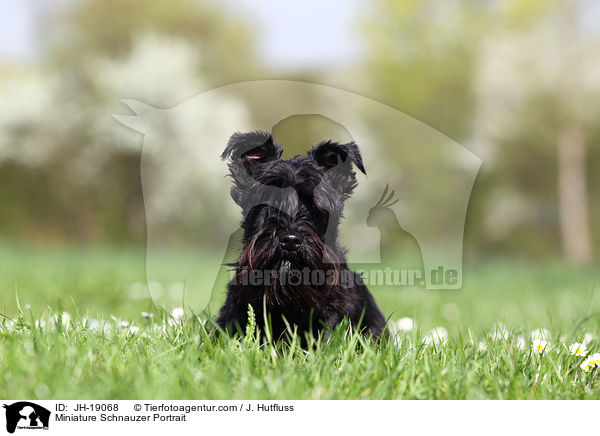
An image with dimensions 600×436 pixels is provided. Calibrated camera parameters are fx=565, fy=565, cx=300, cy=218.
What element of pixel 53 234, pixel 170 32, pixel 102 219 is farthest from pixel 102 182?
pixel 170 32

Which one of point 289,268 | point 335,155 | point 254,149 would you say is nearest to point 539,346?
point 289,268

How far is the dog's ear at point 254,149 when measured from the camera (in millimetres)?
4066

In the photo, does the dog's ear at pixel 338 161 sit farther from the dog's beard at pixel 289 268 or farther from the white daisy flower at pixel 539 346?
the white daisy flower at pixel 539 346

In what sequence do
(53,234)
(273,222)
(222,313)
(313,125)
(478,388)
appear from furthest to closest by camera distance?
1. (53,234)
2. (313,125)
3. (222,313)
4. (273,222)
5. (478,388)

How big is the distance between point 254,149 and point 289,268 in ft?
3.11

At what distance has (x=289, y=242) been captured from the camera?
12.5 ft

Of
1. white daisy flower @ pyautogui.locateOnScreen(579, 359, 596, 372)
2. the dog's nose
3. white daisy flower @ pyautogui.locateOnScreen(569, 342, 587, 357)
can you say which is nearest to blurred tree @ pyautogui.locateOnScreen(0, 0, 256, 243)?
the dog's nose

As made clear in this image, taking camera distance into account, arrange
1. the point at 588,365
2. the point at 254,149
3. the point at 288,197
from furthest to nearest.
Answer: the point at 254,149
the point at 288,197
the point at 588,365

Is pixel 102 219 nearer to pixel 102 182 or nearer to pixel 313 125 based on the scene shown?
pixel 102 182

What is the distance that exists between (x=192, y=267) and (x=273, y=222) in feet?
21.2
